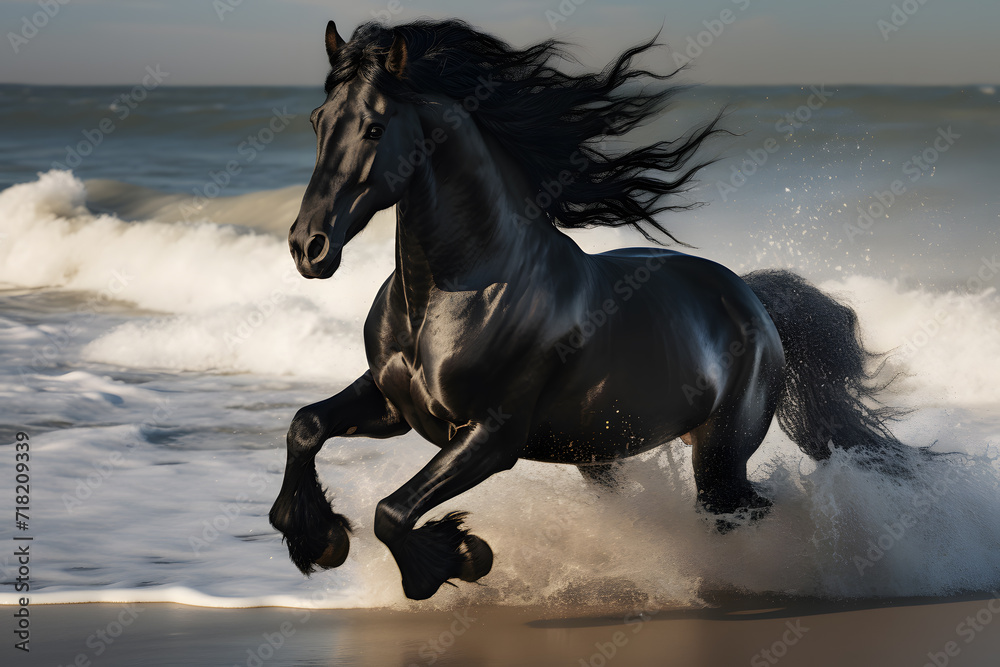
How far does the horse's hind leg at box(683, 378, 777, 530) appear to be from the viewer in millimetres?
3568

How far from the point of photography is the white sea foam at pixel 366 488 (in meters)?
3.80

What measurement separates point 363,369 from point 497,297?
6.46m

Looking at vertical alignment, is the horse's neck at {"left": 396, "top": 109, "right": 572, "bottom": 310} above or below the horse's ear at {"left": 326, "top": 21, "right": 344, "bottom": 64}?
below

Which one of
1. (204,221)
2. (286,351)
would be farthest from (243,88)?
(286,351)

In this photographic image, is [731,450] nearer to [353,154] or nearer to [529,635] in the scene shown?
[529,635]

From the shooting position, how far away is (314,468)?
10.1 feet

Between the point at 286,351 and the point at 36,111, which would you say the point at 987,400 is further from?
the point at 36,111

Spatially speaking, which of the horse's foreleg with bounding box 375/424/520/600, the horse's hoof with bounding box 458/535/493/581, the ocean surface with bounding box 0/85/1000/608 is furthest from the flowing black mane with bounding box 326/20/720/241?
the horse's hoof with bounding box 458/535/493/581

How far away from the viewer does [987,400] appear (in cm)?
762

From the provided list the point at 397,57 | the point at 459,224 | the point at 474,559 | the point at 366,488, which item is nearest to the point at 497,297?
the point at 459,224

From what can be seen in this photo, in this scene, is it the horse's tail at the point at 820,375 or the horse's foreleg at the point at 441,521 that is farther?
the horse's tail at the point at 820,375

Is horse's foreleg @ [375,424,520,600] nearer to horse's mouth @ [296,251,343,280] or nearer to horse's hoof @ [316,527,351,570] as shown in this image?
horse's hoof @ [316,527,351,570]

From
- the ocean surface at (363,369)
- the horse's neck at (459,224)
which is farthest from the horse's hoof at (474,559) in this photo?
the horse's neck at (459,224)

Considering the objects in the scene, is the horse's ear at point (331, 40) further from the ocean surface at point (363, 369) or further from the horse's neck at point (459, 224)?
the ocean surface at point (363, 369)
